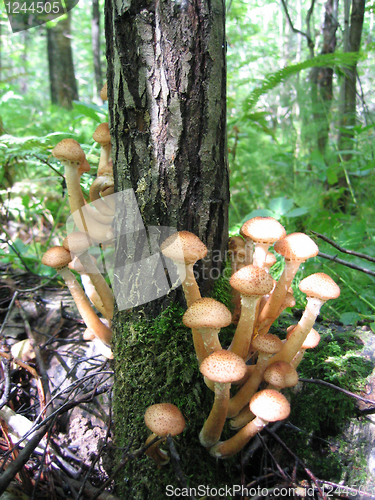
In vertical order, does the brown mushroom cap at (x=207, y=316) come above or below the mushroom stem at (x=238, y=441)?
above

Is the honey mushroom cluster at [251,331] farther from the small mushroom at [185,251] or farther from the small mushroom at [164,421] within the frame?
the small mushroom at [164,421]

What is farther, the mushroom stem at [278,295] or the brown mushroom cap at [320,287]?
the mushroom stem at [278,295]

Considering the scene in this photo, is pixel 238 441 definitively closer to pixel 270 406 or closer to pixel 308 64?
pixel 270 406

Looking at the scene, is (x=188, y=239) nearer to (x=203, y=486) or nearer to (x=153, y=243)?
(x=153, y=243)

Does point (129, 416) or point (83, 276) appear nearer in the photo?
point (129, 416)

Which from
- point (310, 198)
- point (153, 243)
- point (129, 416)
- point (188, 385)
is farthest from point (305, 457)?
point (310, 198)

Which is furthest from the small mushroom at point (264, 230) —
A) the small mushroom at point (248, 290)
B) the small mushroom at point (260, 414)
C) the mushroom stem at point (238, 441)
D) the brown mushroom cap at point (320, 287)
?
the mushroom stem at point (238, 441)

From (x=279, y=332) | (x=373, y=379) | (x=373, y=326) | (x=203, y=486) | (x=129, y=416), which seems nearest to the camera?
(x=203, y=486)

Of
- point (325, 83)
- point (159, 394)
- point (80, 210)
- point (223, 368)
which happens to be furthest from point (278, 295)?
point (325, 83)
